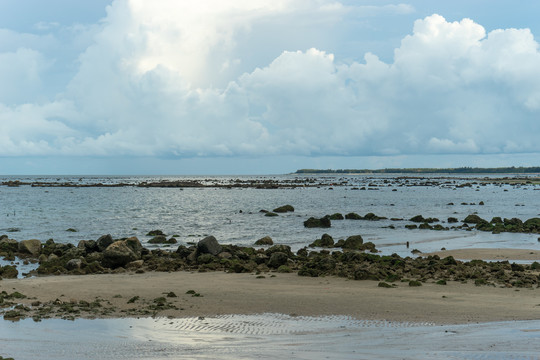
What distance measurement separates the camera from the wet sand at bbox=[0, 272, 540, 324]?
526 inches

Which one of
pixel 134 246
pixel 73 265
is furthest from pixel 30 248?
pixel 73 265

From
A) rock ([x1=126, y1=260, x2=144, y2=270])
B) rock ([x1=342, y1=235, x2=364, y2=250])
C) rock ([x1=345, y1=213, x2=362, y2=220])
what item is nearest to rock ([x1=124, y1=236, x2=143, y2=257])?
rock ([x1=126, y1=260, x2=144, y2=270])

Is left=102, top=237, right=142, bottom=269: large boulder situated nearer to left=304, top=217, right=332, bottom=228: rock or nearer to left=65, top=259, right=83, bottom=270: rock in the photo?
left=65, top=259, right=83, bottom=270: rock

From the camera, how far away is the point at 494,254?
26594mm

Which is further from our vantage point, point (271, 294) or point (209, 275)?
point (209, 275)

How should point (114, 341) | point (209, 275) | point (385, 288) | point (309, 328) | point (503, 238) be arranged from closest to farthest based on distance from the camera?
1. point (114, 341)
2. point (309, 328)
3. point (385, 288)
4. point (209, 275)
5. point (503, 238)

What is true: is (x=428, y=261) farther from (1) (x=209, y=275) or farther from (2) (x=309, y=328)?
(2) (x=309, y=328)

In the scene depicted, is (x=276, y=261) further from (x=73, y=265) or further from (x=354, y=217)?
(x=354, y=217)

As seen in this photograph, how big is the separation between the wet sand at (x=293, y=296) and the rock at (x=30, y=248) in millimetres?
7931

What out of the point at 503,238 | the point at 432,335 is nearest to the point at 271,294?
the point at 432,335

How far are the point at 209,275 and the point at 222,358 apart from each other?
11.5m

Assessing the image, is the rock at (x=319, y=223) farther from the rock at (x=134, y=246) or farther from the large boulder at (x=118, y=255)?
the large boulder at (x=118, y=255)

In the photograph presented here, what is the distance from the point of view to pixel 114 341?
35.0 ft

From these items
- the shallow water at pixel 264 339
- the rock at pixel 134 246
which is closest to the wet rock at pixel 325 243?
the rock at pixel 134 246
